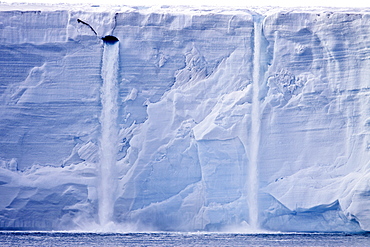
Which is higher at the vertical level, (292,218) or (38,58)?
(38,58)

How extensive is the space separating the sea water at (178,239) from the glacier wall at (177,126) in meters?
0.17

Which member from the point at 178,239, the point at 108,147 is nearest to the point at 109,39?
the point at 108,147

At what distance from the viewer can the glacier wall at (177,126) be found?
25.9 feet

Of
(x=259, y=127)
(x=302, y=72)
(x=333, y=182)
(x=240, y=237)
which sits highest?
(x=302, y=72)

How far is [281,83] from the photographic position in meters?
7.96

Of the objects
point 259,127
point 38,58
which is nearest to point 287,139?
point 259,127

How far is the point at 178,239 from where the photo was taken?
7.44 metres

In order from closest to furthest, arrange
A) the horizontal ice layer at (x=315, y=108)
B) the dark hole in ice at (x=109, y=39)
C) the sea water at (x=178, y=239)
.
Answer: the sea water at (x=178, y=239) < the horizontal ice layer at (x=315, y=108) < the dark hole in ice at (x=109, y=39)

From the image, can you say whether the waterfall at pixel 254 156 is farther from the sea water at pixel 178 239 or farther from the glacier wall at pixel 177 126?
the sea water at pixel 178 239

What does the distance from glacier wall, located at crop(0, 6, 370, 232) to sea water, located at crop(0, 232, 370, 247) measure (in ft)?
0.56

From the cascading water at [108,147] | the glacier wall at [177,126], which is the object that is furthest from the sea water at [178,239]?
the cascading water at [108,147]

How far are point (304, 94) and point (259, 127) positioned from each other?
566 mm

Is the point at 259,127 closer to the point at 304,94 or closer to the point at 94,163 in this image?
the point at 304,94

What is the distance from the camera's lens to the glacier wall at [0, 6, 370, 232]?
789cm
